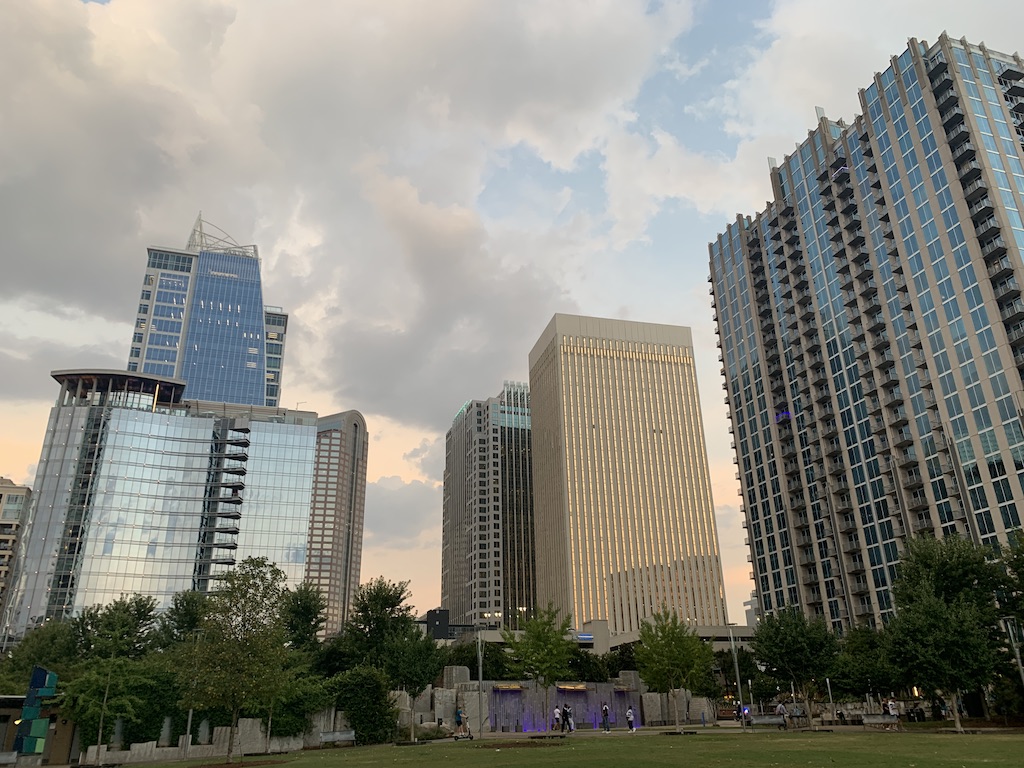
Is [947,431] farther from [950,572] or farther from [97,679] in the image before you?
[97,679]

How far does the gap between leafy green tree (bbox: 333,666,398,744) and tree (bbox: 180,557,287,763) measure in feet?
28.4

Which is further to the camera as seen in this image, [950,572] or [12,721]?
[950,572]

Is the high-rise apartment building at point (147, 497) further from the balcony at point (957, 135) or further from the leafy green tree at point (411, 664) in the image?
the balcony at point (957, 135)

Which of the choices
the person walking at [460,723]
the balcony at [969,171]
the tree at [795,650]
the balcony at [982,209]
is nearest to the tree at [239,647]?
the person walking at [460,723]

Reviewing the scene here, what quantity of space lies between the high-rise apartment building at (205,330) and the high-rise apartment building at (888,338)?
126051mm

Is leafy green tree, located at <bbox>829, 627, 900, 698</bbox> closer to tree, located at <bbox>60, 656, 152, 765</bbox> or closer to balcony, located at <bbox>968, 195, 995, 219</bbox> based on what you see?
tree, located at <bbox>60, 656, 152, 765</bbox>

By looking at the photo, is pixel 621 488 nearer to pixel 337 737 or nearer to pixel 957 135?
pixel 957 135

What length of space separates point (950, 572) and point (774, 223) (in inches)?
3446

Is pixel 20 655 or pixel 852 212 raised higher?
pixel 852 212

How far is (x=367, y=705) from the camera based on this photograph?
46.9 meters

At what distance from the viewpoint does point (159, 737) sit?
46.8m

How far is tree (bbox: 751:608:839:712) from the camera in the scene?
54.9 metres

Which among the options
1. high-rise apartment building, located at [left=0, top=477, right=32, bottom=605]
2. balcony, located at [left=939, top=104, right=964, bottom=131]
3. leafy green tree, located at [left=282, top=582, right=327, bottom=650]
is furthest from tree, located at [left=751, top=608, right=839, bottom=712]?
high-rise apartment building, located at [left=0, top=477, right=32, bottom=605]

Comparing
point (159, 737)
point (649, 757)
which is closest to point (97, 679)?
point (159, 737)
